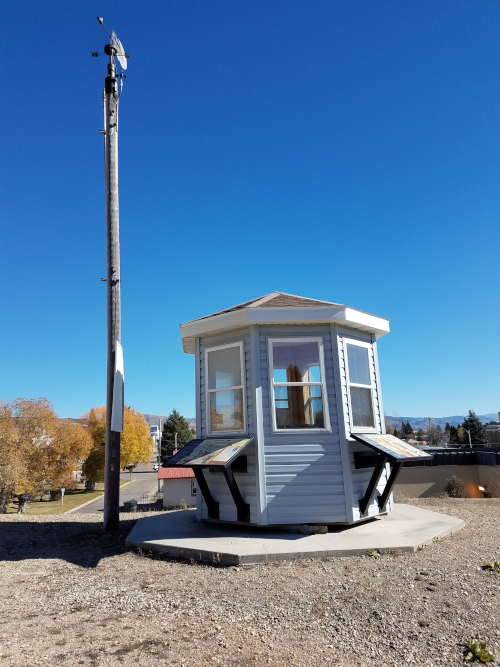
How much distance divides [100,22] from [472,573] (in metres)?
12.0

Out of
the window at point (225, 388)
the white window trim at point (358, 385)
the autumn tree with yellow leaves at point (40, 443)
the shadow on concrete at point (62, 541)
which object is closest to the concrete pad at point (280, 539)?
the shadow on concrete at point (62, 541)

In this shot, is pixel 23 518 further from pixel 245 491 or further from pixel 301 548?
pixel 301 548

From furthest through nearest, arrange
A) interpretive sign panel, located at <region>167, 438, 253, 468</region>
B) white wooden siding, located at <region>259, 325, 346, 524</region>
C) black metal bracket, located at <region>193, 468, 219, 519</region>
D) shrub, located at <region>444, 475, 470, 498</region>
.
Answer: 1. shrub, located at <region>444, 475, 470, 498</region>
2. black metal bracket, located at <region>193, 468, 219, 519</region>
3. white wooden siding, located at <region>259, 325, 346, 524</region>
4. interpretive sign panel, located at <region>167, 438, 253, 468</region>

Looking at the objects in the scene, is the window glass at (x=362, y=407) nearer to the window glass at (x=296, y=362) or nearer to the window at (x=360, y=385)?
the window at (x=360, y=385)

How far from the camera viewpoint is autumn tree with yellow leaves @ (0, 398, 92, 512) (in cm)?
Result: 2978

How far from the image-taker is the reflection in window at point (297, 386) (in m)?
7.49

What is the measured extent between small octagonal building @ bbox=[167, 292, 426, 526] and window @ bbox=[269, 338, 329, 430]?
18 mm

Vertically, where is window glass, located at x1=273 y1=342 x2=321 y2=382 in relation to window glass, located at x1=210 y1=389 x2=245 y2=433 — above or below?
above

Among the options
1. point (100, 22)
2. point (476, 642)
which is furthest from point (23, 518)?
point (100, 22)

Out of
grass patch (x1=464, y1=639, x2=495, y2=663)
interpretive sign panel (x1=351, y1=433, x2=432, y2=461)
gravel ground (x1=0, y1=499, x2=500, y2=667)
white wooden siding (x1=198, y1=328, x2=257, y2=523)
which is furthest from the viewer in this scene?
white wooden siding (x1=198, y1=328, x2=257, y2=523)

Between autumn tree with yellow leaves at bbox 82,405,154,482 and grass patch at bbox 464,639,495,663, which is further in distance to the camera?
autumn tree with yellow leaves at bbox 82,405,154,482

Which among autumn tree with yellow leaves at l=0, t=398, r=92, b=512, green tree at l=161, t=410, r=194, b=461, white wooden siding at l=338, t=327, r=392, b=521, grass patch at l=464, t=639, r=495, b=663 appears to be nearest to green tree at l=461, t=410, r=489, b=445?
green tree at l=161, t=410, r=194, b=461

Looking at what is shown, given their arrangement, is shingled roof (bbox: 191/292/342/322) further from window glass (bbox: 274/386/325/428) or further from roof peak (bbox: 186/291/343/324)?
window glass (bbox: 274/386/325/428)

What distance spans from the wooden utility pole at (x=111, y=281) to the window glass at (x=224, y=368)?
6.86 ft
